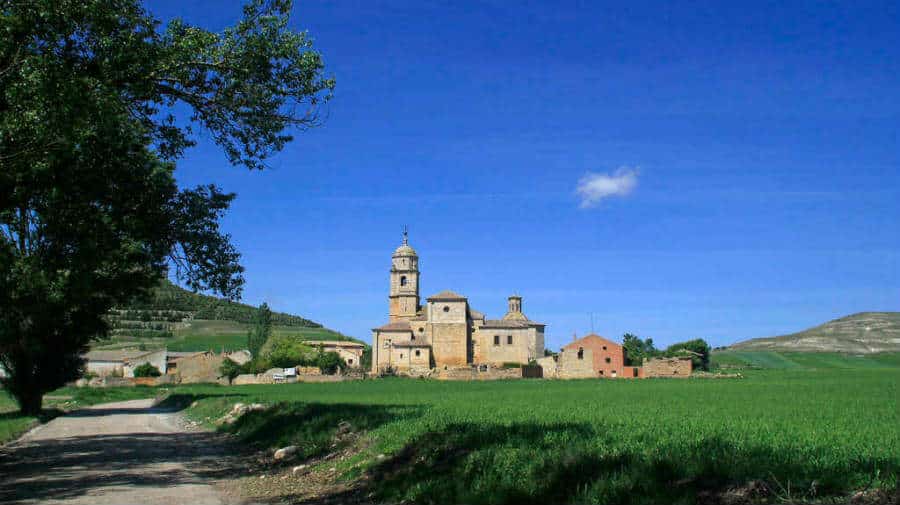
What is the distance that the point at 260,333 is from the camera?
110m

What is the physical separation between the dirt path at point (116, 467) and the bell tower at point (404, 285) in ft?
249

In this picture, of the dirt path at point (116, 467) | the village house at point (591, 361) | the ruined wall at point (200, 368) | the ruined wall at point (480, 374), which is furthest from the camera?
the ruined wall at point (200, 368)

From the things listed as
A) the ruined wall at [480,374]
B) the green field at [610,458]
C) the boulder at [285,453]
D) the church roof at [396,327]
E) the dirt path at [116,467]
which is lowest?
the dirt path at [116,467]

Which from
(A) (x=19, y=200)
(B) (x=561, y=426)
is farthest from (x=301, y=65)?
(B) (x=561, y=426)

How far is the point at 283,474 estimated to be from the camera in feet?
45.2

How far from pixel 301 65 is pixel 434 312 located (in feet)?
273

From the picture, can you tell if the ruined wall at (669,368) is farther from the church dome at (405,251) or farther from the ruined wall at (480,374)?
the church dome at (405,251)

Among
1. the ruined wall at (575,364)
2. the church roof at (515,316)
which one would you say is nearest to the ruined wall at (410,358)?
the church roof at (515,316)

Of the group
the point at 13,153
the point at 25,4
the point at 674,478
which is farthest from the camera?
the point at 13,153

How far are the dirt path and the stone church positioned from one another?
6681cm

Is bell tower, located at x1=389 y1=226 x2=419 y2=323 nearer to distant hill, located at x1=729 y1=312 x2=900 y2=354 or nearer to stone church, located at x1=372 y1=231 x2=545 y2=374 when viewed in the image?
stone church, located at x1=372 y1=231 x2=545 y2=374

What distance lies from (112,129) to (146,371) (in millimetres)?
95201

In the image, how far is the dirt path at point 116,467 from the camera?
10992mm

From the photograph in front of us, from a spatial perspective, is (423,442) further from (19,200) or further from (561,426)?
(19,200)
